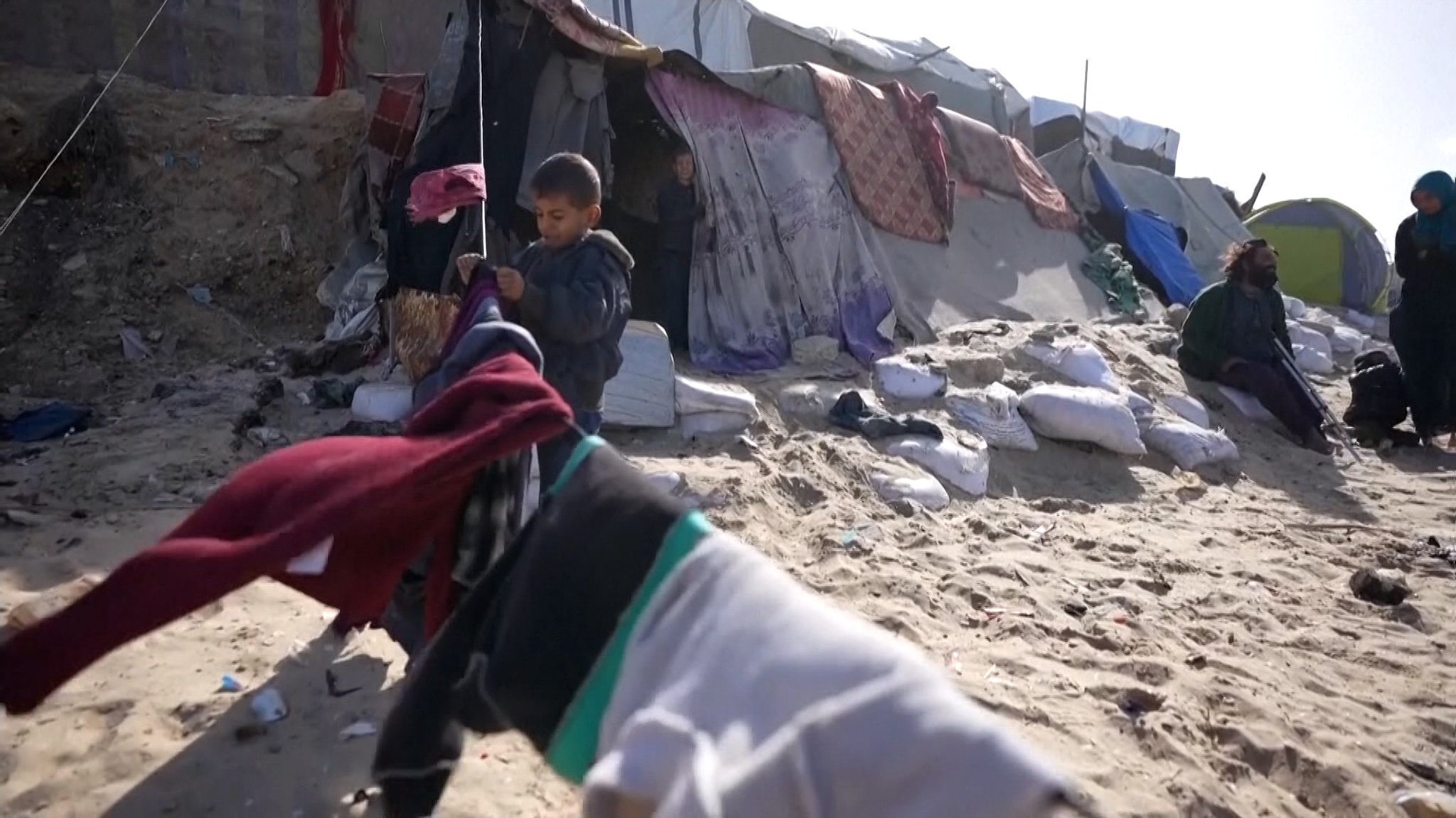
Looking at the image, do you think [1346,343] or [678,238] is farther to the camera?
[1346,343]

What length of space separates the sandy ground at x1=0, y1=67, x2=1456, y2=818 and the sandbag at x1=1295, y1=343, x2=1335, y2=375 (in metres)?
2.52

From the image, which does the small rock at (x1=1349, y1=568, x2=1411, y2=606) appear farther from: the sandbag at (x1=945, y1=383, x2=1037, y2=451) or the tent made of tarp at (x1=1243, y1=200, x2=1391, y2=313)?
the tent made of tarp at (x1=1243, y1=200, x2=1391, y2=313)

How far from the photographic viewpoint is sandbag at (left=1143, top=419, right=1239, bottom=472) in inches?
218

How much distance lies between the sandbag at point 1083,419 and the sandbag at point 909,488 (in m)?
1.22

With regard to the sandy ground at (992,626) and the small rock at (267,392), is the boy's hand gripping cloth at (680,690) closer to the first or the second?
the sandy ground at (992,626)

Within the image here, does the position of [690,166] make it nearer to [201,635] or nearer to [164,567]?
[201,635]

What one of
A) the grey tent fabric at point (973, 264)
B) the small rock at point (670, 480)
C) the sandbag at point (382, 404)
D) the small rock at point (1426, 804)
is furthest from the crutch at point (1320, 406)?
Answer: the sandbag at point (382, 404)

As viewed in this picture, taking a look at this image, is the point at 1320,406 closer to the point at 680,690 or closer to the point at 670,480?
the point at 670,480

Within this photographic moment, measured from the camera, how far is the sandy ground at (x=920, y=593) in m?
2.10

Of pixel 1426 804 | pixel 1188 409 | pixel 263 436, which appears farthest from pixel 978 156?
pixel 1426 804

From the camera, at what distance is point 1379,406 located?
6.57 metres

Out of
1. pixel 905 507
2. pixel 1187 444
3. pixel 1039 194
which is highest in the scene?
pixel 1039 194

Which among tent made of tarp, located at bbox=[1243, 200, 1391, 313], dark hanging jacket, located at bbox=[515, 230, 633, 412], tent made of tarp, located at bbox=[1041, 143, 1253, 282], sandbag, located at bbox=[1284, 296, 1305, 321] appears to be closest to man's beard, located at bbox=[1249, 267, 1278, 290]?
tent made of tarp, located at bbox=[1041, 143, 1253, 282]

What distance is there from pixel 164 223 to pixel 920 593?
671 cm
